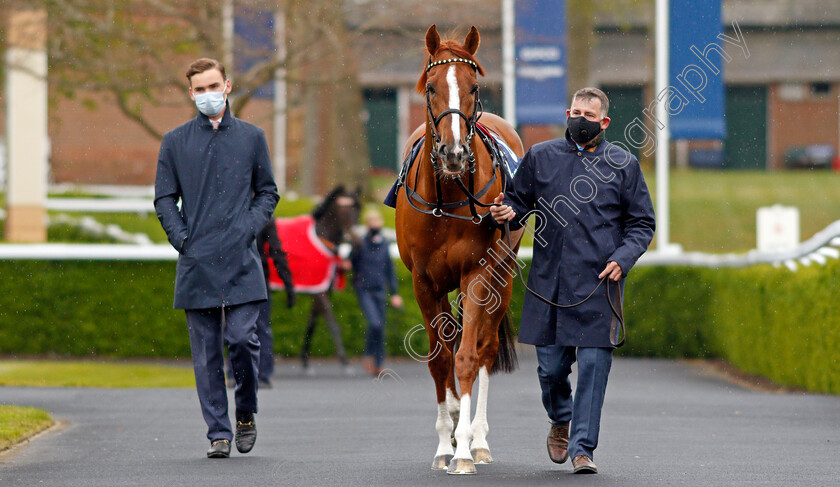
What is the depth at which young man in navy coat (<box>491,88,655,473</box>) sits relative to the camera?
689cm

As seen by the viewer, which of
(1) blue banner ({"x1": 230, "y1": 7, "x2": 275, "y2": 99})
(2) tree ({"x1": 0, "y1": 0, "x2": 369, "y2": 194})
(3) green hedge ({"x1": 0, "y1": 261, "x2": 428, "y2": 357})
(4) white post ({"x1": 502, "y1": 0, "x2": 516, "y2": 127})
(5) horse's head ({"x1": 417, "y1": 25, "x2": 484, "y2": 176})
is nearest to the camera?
(5) horse's head ({"x1": 417, "y1": 25, "x2": 484, "y2": 176})

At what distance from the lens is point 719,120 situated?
57.1ft

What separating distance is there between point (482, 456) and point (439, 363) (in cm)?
73

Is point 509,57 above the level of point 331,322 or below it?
above

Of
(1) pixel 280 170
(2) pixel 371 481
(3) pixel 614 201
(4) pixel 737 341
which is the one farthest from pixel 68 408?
(1) pixel 280 170

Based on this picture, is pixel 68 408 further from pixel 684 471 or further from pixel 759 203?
pixel 759 203

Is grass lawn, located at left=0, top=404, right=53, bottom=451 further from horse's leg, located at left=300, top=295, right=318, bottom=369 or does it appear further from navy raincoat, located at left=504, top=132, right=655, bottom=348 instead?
horse's leg, located at left=300, top=295, right=318, bottom=369

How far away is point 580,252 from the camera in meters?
6.99

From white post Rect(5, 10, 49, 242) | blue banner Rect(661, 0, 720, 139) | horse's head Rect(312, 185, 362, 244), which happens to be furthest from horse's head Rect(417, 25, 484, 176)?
white post Rect(5, 10, 49, 242)

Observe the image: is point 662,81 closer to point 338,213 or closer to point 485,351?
point 338,213

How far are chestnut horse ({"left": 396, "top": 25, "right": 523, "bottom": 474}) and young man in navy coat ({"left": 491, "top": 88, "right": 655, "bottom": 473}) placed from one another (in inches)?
11.8

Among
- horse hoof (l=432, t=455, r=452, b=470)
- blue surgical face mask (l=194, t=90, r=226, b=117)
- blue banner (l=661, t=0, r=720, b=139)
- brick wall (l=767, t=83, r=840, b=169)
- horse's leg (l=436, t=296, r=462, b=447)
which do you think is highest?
brick wall (l=767, t=83, r=840, b=169)

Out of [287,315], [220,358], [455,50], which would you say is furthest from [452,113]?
[287,315]

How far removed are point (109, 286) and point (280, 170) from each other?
47.9 ft
